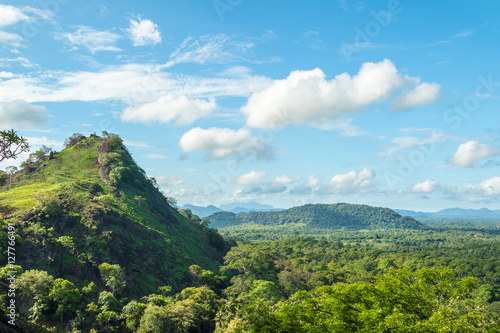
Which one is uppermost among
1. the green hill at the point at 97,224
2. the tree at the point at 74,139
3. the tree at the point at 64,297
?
the tree at the point at 74,139

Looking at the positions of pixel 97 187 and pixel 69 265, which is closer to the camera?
pixel 69 265

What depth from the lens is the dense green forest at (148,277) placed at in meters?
23.0

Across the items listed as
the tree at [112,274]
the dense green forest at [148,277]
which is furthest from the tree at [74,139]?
the tree at [112,274]

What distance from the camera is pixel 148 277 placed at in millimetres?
73000

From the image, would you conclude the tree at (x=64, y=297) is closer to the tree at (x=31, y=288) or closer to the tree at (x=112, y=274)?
→ the tree at (x=31, y=288)

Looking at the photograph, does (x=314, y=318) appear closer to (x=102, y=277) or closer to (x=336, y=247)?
(x=102, y=277)

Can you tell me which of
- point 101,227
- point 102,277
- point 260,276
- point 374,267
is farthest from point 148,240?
point 374,267

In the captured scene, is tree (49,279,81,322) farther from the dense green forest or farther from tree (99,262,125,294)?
tree (99,262,125,294)

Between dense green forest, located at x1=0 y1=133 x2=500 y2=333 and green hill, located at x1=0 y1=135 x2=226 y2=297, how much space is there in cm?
Answer: 31

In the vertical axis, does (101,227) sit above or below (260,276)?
above

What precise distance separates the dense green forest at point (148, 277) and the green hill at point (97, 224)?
1.02 feet

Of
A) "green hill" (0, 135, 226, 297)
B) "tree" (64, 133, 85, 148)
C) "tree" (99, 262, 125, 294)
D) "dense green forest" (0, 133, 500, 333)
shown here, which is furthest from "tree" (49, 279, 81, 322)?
"tree" (64, 133, 85, 148)

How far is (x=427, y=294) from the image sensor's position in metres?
24.5

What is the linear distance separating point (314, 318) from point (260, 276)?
67010 millimetres
